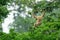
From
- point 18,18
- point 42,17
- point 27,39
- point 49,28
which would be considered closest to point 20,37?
point 27,39

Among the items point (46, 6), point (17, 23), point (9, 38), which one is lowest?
point (17, 23)

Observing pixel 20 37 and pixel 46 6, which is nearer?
pixel 20 37

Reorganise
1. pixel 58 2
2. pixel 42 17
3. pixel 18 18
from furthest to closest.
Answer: pixel 18 18 → pixel 58 2 → pixel 42 17

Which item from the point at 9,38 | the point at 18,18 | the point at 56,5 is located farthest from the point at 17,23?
the point at 9,38

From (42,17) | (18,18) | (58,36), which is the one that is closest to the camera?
(58,36)

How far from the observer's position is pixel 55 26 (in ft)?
28.6

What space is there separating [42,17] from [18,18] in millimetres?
36826

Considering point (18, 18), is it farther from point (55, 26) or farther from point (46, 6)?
point (55, 26)

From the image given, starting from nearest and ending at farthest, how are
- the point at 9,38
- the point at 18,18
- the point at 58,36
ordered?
the point at 58,36 < the point at 9,38 < the point at 18,18

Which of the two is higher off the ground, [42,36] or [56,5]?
[56,5]

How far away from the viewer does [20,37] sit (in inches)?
341

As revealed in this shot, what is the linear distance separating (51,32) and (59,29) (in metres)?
0.29

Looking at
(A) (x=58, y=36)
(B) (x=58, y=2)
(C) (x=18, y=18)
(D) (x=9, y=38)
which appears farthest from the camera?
(C) (x=18, y=18)

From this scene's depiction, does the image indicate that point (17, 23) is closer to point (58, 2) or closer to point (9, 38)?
point (58, 2)
